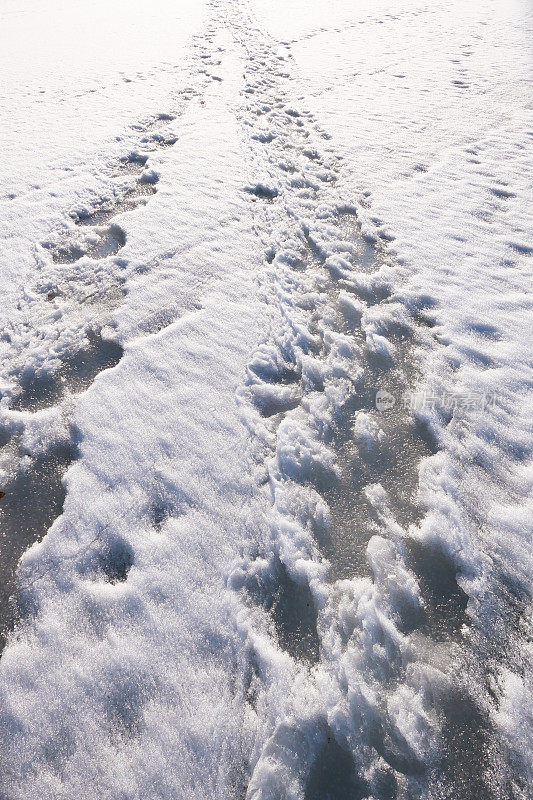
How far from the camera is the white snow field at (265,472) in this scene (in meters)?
1.23

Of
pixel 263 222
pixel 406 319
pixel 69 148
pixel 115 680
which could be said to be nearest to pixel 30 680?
pixel 115 680

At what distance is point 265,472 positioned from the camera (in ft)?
6.06

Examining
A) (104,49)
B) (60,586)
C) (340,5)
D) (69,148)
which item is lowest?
(60,586)

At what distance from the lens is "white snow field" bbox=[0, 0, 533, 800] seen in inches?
48.4

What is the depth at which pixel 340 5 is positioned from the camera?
1056 cm

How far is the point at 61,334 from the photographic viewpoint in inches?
96.9

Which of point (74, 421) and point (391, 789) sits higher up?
point (74, 421)

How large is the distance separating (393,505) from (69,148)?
16.8 feet

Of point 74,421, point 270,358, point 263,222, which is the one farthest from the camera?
point 263,222

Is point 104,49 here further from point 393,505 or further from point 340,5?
point 393,505

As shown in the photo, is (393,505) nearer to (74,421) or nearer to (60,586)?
(60,586)

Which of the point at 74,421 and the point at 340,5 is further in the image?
the point at 340,5

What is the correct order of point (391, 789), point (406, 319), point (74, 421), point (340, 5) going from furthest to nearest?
point (340, 5) < point (406, 319) < point (74, 421) < point (391, 789)

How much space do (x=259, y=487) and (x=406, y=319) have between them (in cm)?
155
